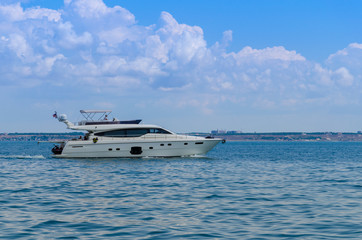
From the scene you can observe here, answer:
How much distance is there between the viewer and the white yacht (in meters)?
42.6

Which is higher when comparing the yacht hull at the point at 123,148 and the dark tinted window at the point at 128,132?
the dark tinted window at the point at 128,132

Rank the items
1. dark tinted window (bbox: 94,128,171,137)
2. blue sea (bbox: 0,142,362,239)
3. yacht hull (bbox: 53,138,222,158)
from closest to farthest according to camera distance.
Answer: blue sea (bbox: 0,142,362,239) → yacht hull (bbox: 53,138,222,158) → dark tinted window (bbox: 94,128,171,137)

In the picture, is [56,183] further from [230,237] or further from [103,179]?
[230,237]

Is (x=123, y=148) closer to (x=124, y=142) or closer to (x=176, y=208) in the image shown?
(x=124, y=142)

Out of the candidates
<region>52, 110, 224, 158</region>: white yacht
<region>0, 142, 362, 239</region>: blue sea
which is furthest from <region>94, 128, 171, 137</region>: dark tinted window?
<region>0, 142, 362, 239</region>: blue sea

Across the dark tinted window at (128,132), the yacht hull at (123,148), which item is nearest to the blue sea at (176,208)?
the yacht hull at (123,148)

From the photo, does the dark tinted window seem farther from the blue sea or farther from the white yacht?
the blue sea

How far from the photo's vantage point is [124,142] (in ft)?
139

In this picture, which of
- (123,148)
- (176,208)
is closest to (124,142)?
(123,148)

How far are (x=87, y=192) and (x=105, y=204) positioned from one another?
3718 millimetres

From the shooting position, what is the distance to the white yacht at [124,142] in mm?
42625

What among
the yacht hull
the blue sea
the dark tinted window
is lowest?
the blue sea

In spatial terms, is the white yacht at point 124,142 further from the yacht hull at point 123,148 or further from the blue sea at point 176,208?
the blue sea at point 176,208

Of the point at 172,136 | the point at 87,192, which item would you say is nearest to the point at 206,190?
the point at 87,192
